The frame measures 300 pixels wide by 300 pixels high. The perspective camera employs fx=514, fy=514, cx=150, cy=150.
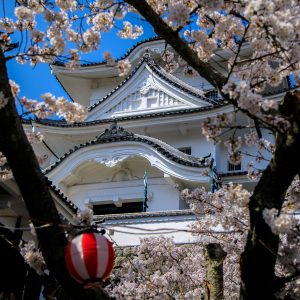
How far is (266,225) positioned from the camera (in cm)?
390

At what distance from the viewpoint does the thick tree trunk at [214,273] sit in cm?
604

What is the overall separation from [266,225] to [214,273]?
2459mm

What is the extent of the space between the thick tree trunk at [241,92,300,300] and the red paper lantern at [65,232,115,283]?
1.12m

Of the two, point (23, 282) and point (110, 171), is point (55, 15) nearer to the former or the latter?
point (23, 282)

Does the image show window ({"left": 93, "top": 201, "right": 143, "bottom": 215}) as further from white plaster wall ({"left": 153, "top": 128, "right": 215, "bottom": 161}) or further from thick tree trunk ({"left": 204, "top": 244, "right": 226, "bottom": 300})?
thick tree trunk ({"left": 204, "top": 244, "right": 226, "bottom": 300})

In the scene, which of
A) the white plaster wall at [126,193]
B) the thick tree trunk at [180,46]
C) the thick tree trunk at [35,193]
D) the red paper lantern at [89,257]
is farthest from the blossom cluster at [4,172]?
the white plaster wall at [126,193]

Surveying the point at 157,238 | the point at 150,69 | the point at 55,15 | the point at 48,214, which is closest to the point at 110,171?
the point at 150,69

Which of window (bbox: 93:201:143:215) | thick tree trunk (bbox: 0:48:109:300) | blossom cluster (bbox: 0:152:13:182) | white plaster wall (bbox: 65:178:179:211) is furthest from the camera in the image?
window (bbox: 93:201:143:215)

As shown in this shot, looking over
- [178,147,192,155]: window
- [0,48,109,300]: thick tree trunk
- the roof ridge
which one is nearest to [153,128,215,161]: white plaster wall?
[178,147,192,155]: window

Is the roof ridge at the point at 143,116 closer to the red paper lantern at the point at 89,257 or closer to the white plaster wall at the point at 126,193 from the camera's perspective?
the white plaster wall at the point at 126,193

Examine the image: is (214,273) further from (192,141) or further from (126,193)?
(192,141)

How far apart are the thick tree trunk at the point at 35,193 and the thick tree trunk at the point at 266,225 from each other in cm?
117

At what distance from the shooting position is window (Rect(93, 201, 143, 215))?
14.3 meters

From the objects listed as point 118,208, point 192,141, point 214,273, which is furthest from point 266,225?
point 192,141
